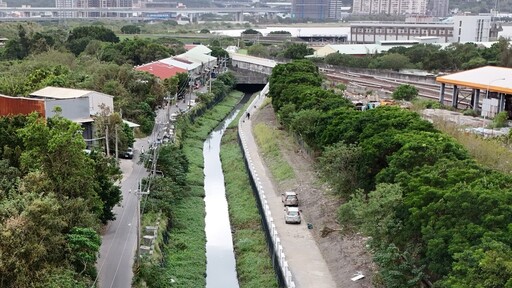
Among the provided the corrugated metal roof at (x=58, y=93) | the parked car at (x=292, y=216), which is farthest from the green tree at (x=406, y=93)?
the parked car at (x=292, y=216)

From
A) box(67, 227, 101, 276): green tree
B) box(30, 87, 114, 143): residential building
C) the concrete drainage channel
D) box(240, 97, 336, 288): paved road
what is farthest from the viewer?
box(30, 87, 114, 143): residential building

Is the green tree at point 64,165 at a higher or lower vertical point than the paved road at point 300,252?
higher

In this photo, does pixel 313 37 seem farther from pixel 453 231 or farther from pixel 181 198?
pixel 453 231

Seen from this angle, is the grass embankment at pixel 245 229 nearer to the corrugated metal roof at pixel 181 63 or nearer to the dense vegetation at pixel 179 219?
the dense vegetation at pixel 179 219

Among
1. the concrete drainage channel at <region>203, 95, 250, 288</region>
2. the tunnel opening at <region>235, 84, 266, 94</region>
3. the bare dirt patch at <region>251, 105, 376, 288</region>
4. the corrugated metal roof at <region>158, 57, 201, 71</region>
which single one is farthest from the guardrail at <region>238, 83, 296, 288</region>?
the tunnel opening at <region>235, 84, 266, 94</region>

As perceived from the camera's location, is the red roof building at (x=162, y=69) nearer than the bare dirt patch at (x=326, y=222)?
No

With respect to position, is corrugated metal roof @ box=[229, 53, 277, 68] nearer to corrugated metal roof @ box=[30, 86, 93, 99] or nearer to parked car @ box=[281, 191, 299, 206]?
corrugated metal roof @ box=[30, 86, 93, 99]

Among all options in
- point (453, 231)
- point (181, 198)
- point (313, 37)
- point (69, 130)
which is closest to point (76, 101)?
point (181, 198)
